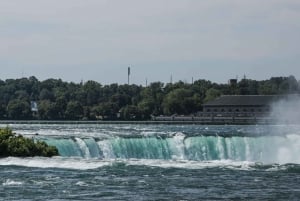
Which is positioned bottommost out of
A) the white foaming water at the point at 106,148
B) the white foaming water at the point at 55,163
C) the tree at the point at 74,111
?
the white foaming water at the point at 55,163

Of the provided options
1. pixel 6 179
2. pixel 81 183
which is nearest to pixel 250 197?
pixel 81 183

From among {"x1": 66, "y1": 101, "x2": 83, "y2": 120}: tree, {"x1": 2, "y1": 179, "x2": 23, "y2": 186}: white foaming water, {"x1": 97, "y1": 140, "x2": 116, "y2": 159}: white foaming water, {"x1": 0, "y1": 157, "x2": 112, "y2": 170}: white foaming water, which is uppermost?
{"x1": 66, "y1": 101, "x2": 83, "y2": 120}: tree

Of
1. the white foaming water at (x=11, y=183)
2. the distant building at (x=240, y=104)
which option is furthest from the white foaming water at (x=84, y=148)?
the distant building at (x=240, y=104)

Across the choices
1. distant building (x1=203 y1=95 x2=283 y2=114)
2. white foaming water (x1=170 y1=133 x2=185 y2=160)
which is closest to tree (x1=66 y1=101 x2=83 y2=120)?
distant building (x1=203 y1=95 x2=283 y2=114)

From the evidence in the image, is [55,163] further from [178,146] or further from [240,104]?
[240,104]

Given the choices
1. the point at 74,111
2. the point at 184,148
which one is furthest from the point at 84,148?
the point at 74,111

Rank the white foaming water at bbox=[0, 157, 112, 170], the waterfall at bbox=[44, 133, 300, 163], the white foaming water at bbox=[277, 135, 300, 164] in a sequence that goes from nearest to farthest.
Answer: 1. the white foaming water at bbox=[0, 157, 112, 170]
2. the waterfall at bbox=[44, 133, 300, 163]
3. the white foaming water at bbox=[277, 135, 300, 164]

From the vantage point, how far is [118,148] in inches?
2640

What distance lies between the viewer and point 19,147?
5881 cm

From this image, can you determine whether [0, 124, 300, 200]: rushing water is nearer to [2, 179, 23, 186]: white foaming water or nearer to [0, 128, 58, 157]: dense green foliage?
[2, 179, 23, 186]: white foaming water

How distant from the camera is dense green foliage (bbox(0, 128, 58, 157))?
192 ft

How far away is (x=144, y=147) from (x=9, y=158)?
46.4 ft

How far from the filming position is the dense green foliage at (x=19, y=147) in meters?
58.5

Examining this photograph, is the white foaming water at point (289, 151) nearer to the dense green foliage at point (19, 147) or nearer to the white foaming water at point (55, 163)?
the dense green foliage at point (19, 147)
